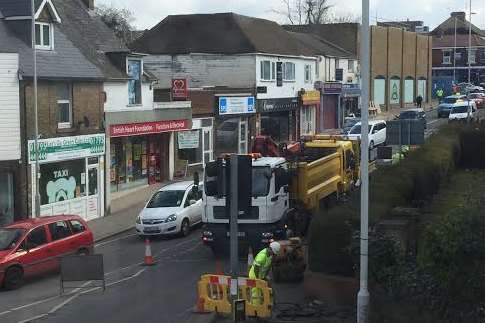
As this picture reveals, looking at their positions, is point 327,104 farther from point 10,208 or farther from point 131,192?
point 10,208

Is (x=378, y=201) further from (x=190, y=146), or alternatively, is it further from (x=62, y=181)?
(x=190, y=146)

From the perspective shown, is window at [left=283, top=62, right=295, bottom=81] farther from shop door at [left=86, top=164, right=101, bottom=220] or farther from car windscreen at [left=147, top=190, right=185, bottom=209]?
car windscreen at [left=147, top=190, right=185, bottom=209]

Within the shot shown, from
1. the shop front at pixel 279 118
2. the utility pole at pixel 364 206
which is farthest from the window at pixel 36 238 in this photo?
the shop front at pixel 279 118

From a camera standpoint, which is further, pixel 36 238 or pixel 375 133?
pixel 375 133

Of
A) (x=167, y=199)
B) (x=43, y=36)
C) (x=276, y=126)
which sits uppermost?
(x=43, y=36)

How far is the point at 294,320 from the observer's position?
13.8m

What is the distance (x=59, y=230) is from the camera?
2069cm

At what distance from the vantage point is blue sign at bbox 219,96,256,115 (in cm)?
4328

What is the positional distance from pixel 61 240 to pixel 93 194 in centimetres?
1030

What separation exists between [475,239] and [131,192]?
86.7 feet

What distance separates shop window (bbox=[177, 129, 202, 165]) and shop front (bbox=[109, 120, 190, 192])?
2.53 ft

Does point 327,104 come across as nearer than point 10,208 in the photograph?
No

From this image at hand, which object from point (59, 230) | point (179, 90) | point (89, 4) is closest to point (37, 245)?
point (59, 230)

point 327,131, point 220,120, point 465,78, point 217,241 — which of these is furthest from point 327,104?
point 465,78
